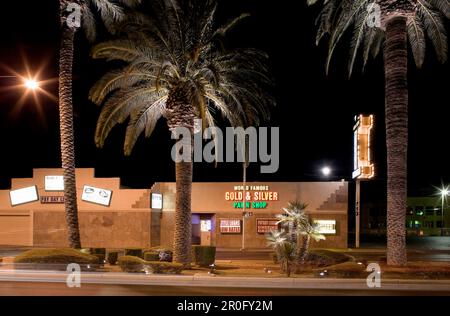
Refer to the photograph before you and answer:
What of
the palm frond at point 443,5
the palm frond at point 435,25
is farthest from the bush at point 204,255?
the palm frond at point 443,5

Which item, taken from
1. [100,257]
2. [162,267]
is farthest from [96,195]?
[162,267]

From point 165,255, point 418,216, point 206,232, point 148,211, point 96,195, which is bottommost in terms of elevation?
point 206,232

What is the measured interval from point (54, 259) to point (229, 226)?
24.2 metres

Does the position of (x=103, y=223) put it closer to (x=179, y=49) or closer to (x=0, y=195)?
(x=0, y=195)

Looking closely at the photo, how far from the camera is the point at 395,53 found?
2316 cm

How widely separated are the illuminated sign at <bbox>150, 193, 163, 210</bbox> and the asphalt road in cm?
2462

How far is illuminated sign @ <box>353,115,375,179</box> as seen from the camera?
40188 millimetres

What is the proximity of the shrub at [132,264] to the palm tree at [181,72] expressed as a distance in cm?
209

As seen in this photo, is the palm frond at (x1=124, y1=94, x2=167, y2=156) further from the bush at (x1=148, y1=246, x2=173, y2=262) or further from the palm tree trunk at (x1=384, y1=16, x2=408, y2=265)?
the palm tree trunk at (x1=384, y1=16, x2=408, y2=265)

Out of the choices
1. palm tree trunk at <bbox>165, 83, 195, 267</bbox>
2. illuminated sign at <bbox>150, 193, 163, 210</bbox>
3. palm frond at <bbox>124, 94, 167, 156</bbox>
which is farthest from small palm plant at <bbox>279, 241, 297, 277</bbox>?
illuminated sign at <bbox>150, 193, 163, 210</bbox>

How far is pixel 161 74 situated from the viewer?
72.2 feet

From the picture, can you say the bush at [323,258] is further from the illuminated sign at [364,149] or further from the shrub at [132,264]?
the illuminated sign at [364,149]

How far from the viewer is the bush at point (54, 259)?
2175 cm

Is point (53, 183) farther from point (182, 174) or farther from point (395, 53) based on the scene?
point (395, 53)
